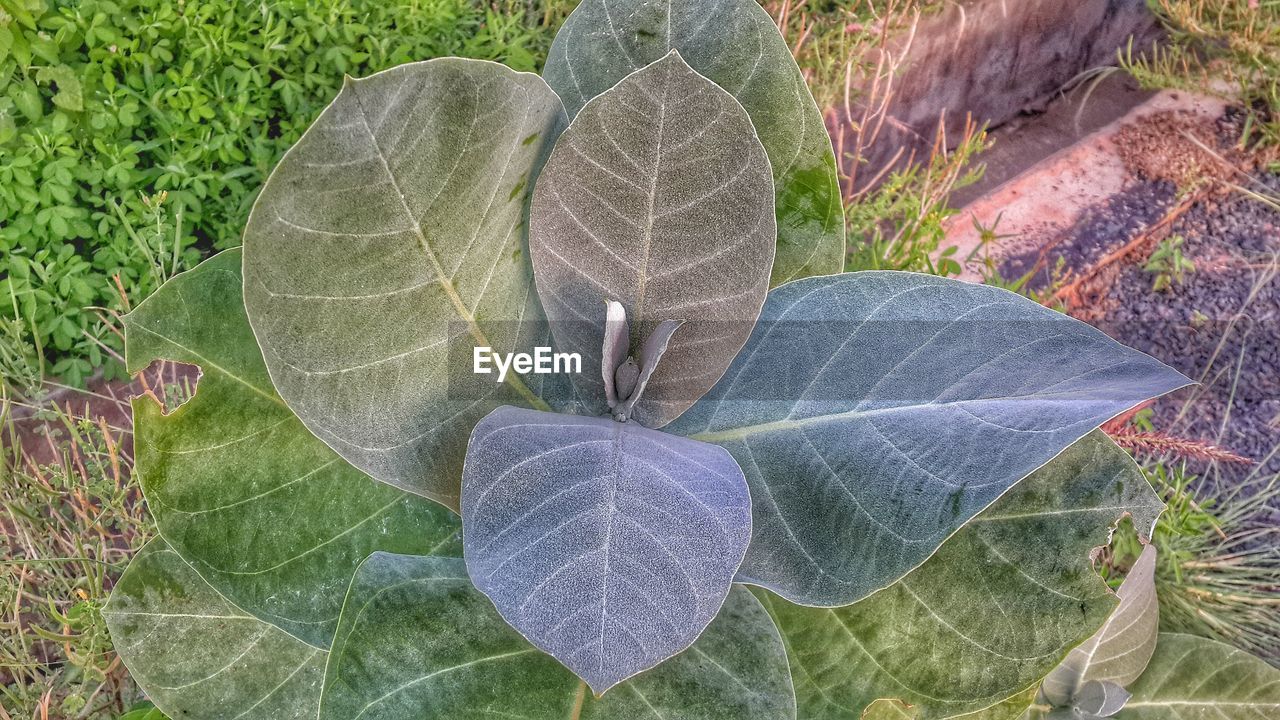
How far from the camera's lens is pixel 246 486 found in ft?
1.77

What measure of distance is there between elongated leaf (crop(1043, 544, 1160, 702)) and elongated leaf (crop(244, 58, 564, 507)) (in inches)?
23.2

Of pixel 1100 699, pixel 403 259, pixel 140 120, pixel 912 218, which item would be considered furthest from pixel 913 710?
pixel 140 120

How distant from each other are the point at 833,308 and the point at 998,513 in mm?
176

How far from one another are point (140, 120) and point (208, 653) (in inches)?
44.5

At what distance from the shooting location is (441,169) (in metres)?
0.43

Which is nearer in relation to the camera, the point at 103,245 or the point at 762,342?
the point at 762,342

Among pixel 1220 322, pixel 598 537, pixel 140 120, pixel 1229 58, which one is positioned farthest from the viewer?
pixel 1229 58

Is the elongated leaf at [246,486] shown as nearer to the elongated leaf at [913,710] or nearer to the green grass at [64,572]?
the elongated leaf at [913,710]

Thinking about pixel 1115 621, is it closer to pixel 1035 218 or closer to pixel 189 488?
pixel 189 488

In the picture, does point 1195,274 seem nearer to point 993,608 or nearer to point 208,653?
point 993,608

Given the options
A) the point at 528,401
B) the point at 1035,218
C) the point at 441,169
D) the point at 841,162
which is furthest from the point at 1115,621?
the point at 1035,218

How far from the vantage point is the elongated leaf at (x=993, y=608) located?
558 millimetres

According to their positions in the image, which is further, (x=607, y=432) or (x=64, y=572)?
(x=64, y=572)

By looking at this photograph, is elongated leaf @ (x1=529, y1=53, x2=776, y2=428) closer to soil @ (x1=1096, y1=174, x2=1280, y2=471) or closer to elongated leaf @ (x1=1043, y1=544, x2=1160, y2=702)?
elongated leaf @ (x1=1043, y1=544, x2=1160, y2=702)
